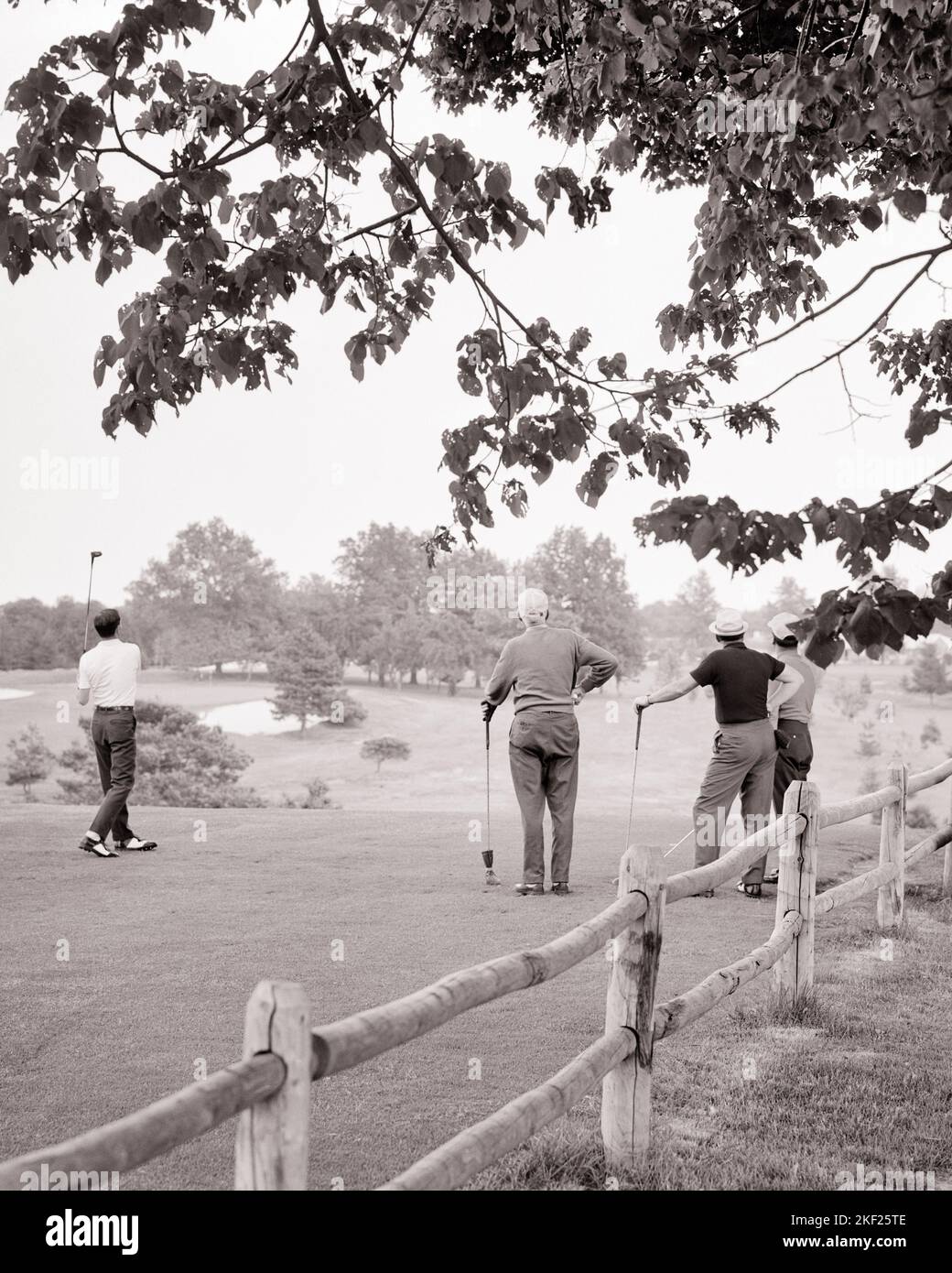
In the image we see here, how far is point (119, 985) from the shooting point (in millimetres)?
6508

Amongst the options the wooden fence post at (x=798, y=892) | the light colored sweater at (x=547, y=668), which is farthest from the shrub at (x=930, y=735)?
the wooden fence post at (x=798, y=892)

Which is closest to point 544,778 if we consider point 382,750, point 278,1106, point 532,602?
point 532,602

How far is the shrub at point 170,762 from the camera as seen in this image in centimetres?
2441

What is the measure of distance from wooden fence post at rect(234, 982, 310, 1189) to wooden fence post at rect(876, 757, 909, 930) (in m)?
7.30

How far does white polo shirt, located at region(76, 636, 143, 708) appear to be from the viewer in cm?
1049

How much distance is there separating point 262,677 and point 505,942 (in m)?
25.9

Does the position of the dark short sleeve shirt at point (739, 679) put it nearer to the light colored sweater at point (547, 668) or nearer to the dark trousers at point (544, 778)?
the light colored sweater at point (547, 668)

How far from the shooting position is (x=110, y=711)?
34.7ft

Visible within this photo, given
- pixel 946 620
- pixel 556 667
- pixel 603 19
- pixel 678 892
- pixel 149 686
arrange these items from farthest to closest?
pixel 149 686 → pixel 556 667 → pixel 603 19 → pixel 678 892 → pixel 946 620

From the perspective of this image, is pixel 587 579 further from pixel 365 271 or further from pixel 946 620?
pixel 946 620

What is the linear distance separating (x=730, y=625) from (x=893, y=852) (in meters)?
2.11

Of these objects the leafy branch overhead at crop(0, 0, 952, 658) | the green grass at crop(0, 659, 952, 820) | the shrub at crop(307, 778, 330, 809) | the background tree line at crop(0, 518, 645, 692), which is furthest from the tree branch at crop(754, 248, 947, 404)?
the background tree line at crop(0, 518, 645, 692)
